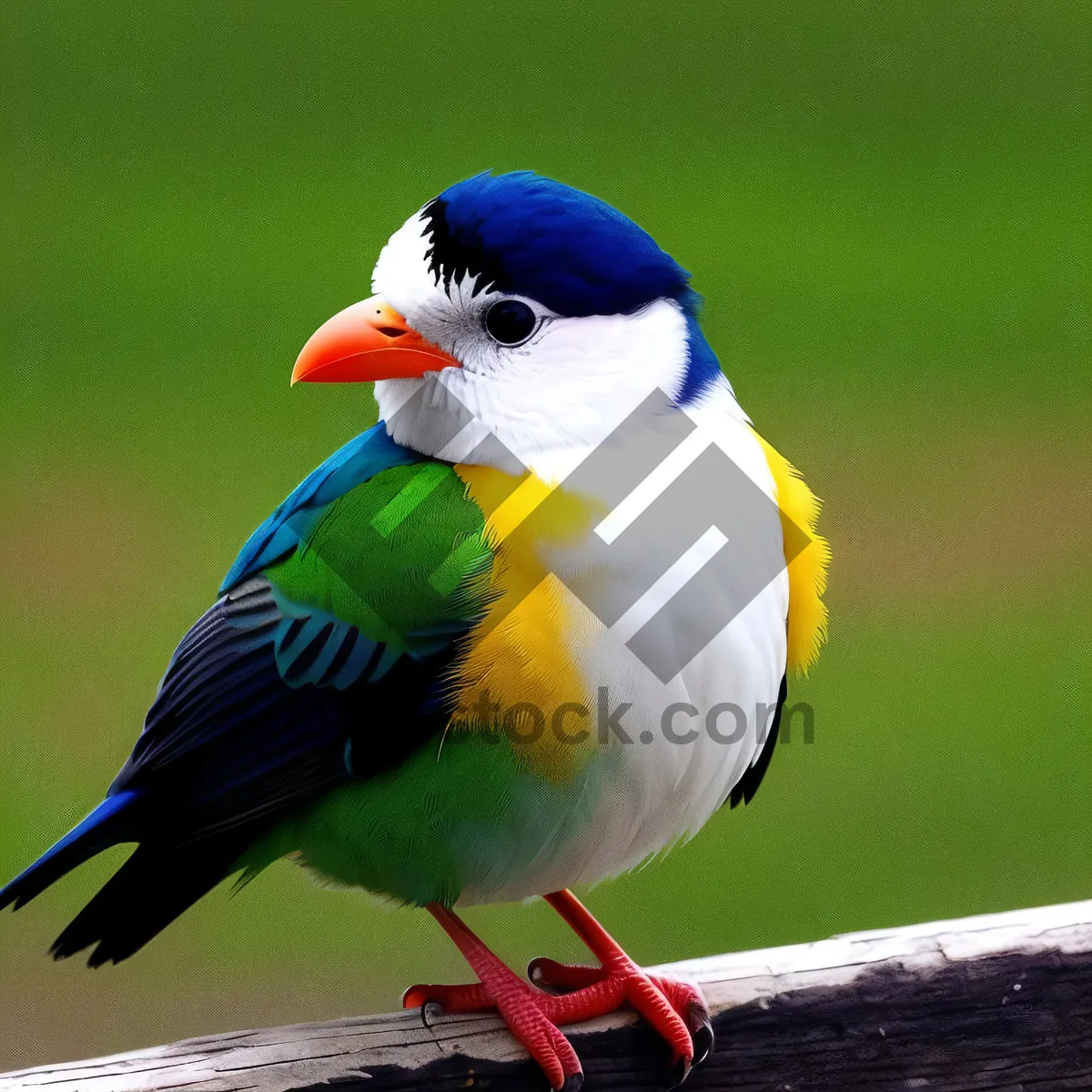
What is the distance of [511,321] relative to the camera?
2295 mm

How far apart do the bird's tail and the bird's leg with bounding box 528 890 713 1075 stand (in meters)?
0.67

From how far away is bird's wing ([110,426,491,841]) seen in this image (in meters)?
2.22

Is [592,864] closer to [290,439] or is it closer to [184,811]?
[184,811]

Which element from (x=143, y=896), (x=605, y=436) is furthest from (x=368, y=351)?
(x=143, y=896)

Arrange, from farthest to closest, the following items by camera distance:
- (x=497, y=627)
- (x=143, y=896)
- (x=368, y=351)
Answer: (x=143, y=896) → (x=368, y=351) → (x=497, y=627)

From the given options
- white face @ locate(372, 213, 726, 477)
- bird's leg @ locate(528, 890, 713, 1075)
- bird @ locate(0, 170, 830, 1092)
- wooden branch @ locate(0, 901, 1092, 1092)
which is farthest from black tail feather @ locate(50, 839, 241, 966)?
white face @ locate(372, 213, 726, 477)

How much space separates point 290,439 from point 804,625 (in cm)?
503

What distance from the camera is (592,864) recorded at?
2.31 meters

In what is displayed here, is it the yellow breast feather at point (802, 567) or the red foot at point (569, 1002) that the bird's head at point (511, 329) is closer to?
the yellow breast feather at point (802, 567)

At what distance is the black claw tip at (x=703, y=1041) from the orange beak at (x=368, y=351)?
0.96m

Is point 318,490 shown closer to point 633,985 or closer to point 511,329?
point 511,329

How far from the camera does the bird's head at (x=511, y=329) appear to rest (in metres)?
2.25

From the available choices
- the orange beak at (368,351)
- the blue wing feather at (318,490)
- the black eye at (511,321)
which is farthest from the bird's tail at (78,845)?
the black eye at (511,321)

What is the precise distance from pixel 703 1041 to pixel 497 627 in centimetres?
65
